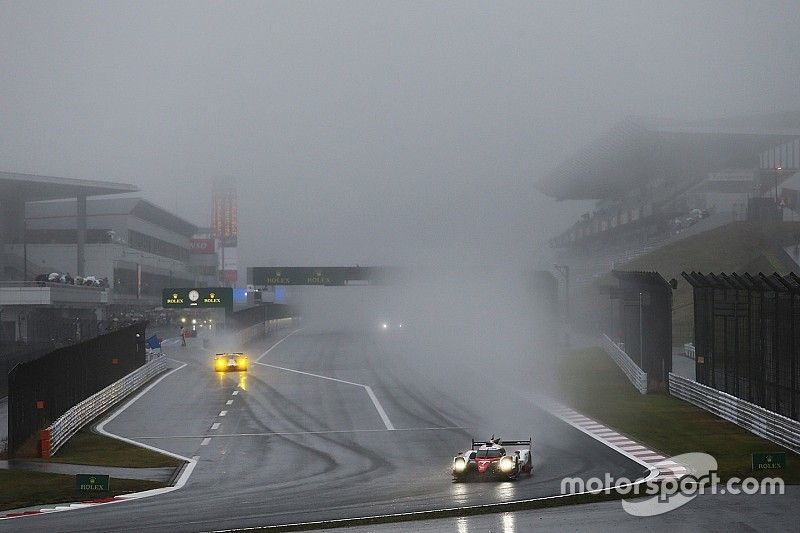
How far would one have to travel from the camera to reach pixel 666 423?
32.8m

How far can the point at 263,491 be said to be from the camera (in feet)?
73.6

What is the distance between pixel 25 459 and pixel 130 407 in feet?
48.5

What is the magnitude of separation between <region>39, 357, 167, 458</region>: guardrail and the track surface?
3.25 ft

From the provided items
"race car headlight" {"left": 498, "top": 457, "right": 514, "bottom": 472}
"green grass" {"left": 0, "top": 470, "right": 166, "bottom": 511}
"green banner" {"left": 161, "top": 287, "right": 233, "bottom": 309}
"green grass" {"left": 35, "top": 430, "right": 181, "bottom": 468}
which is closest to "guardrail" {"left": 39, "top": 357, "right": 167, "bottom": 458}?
"green grass" {"left": 35, "top": 430, "right": 181, "bottom": 468}

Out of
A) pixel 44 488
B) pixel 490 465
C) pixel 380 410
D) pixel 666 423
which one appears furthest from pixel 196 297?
pixel 490 465

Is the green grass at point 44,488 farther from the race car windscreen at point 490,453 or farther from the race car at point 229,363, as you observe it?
the race car at point 229,363

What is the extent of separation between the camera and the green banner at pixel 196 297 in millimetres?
87062

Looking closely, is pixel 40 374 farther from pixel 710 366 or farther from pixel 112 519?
pixel 710 366

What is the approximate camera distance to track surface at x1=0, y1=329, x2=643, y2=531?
2011 centimetres

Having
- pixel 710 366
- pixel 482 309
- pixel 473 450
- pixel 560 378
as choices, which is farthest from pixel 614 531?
pixel 482 309

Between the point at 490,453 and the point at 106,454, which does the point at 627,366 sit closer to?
the point at 490,453

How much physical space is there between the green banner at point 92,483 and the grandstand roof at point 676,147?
331 feet

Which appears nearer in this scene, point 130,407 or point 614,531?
point 614,531

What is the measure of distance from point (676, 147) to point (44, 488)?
4188 inches
